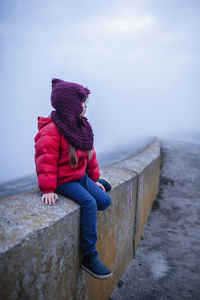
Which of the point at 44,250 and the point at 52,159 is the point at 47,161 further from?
the point at 44,250

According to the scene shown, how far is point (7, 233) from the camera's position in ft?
3.63

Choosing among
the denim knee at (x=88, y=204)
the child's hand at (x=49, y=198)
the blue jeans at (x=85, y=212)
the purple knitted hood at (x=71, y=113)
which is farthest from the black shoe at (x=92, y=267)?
the purple knitted hood at (x=71, y=113)

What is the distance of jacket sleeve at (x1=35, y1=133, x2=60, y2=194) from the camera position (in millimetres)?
1649

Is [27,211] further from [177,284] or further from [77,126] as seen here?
[177,284]

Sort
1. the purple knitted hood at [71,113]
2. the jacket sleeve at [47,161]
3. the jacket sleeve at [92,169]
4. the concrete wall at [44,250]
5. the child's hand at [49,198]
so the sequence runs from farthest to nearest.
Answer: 1. the jacket sleeve at [92,169]
2. the purple knitted hood at [71,113]
3. the jacket sleeve at [47,161]
4. the child's hand at [49,198]
5. the concrete wall at [44,250]

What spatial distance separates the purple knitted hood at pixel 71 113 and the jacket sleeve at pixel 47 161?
126 mm

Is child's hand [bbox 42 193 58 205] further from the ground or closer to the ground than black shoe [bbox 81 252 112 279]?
further from the ground

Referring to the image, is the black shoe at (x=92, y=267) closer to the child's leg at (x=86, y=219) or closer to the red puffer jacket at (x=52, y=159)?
the child's leg at (x=86, y=219)

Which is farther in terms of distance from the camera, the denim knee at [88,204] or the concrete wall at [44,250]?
the denim knee at [88,204]

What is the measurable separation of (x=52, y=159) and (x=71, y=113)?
44 centimetres

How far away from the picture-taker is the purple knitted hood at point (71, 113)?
1846 mm

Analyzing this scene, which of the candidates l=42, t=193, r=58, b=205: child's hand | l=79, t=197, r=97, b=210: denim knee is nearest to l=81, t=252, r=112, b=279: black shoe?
l=79, t=197, r=97, b=210: denim knee

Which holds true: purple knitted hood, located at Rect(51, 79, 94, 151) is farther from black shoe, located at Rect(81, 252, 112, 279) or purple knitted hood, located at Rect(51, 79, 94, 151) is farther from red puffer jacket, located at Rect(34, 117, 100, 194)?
black shoe, located at Rect(81, 252, 112, 279)

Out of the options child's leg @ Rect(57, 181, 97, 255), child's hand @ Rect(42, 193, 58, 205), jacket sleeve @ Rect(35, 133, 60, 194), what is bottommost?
child's leg @ Rect(57, 181, 97, 255)
